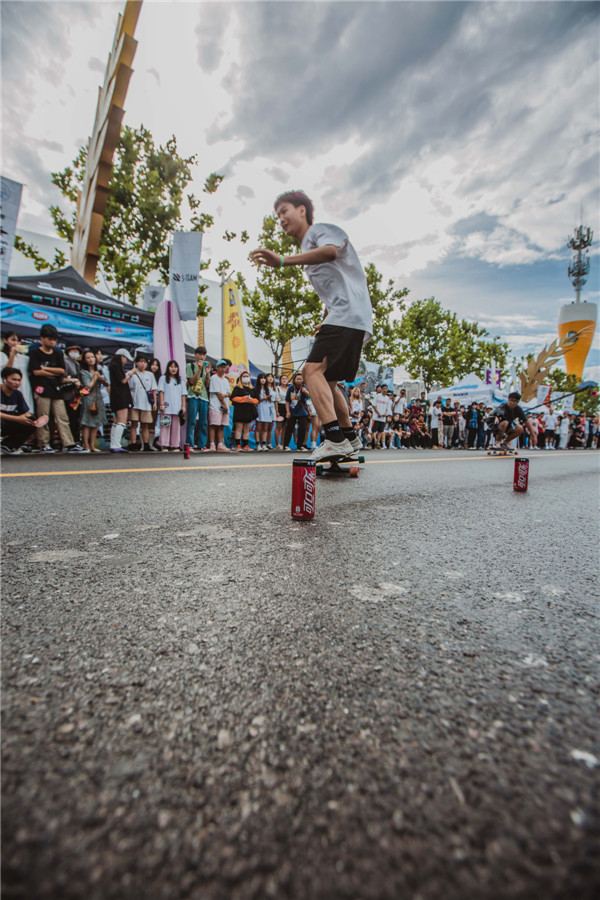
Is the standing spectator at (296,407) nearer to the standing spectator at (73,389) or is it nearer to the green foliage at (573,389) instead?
the standing spectator at (73,389)

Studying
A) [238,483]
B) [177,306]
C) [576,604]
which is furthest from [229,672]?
[177,306]

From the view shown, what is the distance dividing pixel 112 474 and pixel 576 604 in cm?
354

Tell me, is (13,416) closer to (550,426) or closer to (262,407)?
(262,407)

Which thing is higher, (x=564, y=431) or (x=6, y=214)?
(x=6, y=214)

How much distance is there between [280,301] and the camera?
26188 millimetres

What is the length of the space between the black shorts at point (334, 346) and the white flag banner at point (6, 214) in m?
7.80

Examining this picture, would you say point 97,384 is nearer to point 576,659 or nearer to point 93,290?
point 93,290

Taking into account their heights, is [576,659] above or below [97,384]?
below

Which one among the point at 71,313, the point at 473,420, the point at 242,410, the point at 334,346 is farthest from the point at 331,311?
the point at 473,420

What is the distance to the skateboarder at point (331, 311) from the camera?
3.65m

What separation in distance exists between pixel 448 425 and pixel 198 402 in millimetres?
11167

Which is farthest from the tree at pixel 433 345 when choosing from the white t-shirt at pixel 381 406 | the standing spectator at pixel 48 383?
the standing spectator at pixel 48 383

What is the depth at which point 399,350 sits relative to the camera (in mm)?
32375

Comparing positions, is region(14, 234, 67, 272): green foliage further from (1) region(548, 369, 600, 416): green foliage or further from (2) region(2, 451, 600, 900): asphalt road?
(1) region(548, 369, 600, 416): green foliage
